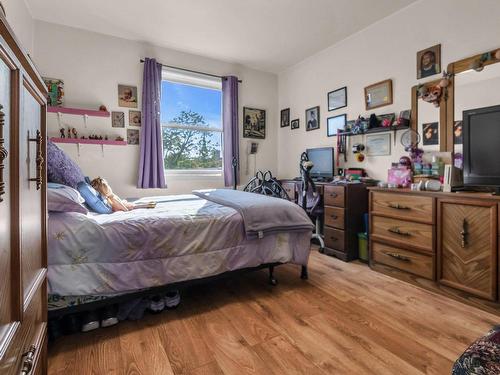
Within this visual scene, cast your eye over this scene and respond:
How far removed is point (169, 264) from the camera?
1.76m

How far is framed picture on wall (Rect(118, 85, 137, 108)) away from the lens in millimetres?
3361

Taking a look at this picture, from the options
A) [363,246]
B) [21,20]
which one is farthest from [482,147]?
[21,20]

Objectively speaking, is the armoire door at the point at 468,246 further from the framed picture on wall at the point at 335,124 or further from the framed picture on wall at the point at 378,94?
the framed picture on wall at the point at 335,124

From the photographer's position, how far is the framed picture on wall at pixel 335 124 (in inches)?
135

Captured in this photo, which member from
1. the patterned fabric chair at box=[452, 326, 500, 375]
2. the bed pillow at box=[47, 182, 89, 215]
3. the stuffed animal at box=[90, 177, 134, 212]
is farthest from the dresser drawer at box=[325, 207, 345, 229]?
the bed pillow at box=[47, 182, 89, 215]

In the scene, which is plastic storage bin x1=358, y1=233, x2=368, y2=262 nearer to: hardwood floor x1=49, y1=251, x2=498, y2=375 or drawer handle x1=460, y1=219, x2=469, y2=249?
hardwood floor x1=49, y1=251, x2=498, y2=375

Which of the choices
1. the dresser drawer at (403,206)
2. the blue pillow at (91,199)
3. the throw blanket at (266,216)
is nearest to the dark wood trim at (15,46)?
the blue pillow at (91,199)

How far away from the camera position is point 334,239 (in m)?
3.04

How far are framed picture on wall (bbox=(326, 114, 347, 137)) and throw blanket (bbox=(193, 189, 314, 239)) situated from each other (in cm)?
172

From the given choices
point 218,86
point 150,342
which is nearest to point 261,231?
point 150,342

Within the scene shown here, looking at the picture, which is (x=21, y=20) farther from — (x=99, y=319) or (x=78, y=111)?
(x=99, y=319)

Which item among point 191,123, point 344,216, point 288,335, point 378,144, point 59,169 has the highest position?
point 191,123

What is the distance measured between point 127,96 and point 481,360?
149 inches

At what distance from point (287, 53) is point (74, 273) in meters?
3.59
